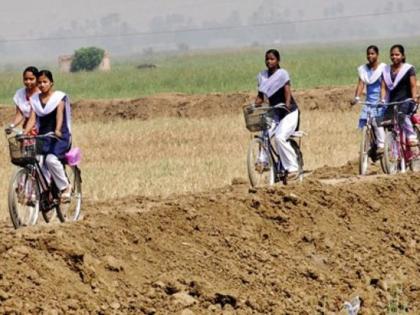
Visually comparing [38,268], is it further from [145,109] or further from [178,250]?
[145,109]

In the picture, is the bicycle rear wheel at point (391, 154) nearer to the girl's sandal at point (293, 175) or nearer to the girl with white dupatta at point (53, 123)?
the girl's sandal at point (293, 175)

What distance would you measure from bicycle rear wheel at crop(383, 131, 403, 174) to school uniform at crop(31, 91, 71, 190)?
199 inches

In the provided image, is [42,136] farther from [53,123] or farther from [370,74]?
[370,74]

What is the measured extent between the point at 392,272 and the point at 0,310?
3794mm

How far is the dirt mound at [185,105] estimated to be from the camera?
3525 cm

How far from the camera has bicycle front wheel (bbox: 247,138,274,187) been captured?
14.9 meters

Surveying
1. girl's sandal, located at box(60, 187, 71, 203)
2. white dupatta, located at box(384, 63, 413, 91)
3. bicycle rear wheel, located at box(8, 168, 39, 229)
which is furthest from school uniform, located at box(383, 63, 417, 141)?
bicycle rear wheel, located at box(8, 168, 39, 229)

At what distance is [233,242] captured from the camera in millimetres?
10867

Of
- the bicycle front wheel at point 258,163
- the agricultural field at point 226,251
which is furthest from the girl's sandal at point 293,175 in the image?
the agricultural field at point 226,251

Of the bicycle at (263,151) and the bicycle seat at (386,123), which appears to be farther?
the bicycle seat at (386,123)

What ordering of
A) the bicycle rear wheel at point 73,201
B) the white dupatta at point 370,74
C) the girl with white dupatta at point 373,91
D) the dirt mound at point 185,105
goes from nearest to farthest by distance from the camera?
the bicycle rear wheel at point 73,201 < the girl with white dupatta at point 373,91 < the white dupatta at point 370,74 < the dirt mound at point 185,105

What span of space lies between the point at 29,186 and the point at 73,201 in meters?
1.11

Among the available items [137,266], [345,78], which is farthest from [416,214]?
[345,78]

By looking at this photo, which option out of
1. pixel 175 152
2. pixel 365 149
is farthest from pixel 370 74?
pixel 175 152
